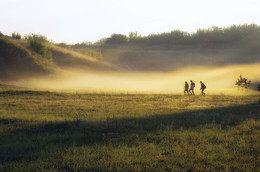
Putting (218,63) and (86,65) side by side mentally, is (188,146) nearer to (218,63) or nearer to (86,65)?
(86,65)

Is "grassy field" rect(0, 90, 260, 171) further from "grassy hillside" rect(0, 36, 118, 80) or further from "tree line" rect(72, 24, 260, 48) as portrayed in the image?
"tree line" rect(72, 24, 260, 48)

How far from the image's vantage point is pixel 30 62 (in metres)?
48.8

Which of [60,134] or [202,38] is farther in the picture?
[202,38]

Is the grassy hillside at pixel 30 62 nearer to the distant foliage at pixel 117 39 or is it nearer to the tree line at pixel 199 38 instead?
the tree line at pixel 199 38

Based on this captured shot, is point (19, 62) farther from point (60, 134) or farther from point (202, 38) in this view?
point (202, 38)

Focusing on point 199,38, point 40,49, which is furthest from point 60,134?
point 199,38

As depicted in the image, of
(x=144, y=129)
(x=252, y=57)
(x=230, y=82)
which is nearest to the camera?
(x=144, y=129)

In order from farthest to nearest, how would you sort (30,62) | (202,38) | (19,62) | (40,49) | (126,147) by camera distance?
(202,38) → (40,49) → (30,62) → (19,62) → (126,147)

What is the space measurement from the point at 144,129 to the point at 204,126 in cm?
282

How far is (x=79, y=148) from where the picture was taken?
261 inches

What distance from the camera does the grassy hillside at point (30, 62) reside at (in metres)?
46.0

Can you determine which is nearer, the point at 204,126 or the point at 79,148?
the point at 79,148

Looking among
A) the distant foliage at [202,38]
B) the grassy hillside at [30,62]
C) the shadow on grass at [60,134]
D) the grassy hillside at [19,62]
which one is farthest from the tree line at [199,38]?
the shadow on grass at [60,134]

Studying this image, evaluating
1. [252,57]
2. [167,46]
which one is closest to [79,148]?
[252,57]
